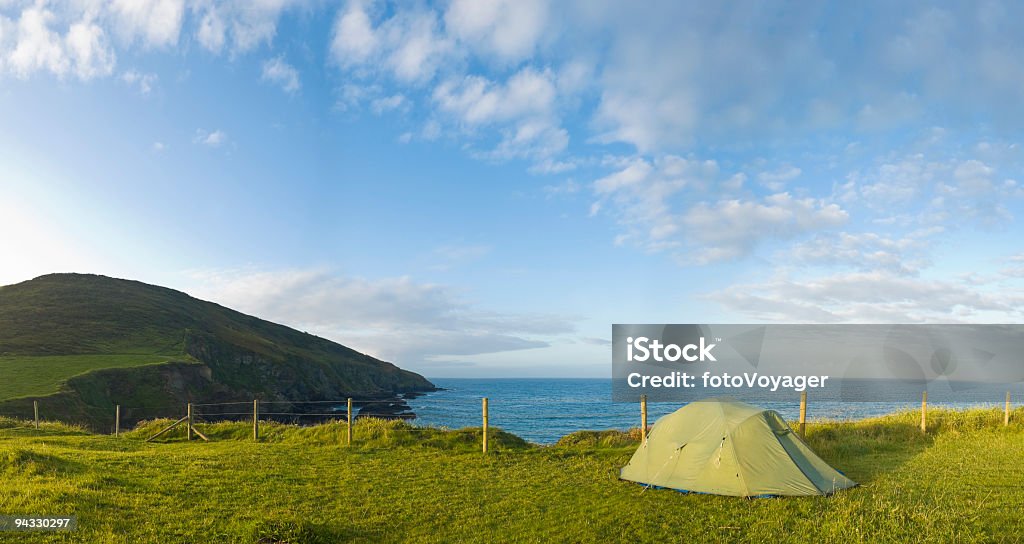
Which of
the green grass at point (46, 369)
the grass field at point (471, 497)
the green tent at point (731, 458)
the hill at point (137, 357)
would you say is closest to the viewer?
the grass field at point (471, 497)

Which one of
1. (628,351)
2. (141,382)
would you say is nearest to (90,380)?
(141,382)

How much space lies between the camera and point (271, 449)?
54.6 feet

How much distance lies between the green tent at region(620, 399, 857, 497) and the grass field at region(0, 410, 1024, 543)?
42 cm

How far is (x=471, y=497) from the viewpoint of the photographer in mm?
10875

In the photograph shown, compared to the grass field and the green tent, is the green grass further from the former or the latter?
the green tent

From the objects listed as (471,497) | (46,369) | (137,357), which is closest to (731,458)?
(471,497)

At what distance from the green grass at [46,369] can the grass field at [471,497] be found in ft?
88.4

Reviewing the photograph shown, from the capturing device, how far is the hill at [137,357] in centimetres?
4088

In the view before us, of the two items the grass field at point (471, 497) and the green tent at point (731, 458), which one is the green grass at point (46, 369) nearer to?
the grass field at point (471, 497)

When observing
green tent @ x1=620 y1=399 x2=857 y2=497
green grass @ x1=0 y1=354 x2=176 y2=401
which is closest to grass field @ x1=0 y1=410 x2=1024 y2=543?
green tent @ x1=620 y1=399 x2=857 y2=497

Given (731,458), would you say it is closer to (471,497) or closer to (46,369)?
(471,497)

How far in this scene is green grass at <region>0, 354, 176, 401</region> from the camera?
36594mm

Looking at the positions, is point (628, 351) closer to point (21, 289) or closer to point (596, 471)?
point (596, 471)

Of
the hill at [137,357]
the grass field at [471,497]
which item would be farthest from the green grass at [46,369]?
the grass field at [471,497]
